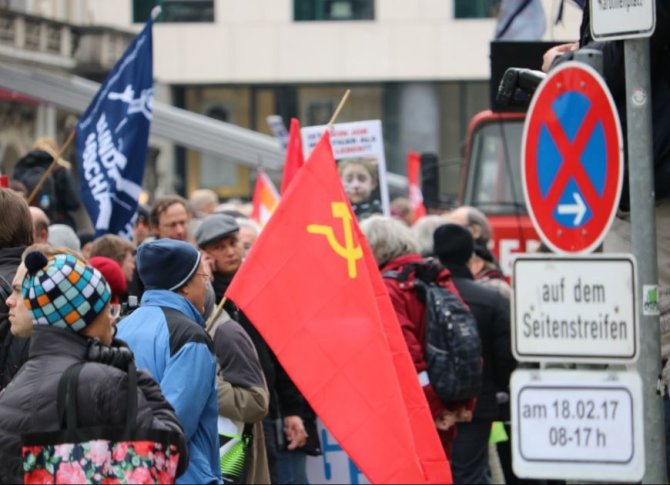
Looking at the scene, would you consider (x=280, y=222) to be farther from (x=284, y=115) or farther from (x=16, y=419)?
(x=284, y=115)

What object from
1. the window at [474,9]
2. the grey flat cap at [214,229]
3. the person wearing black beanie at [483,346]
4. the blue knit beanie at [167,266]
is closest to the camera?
the blue knit beanie at [167,266]

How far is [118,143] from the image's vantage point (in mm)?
11109

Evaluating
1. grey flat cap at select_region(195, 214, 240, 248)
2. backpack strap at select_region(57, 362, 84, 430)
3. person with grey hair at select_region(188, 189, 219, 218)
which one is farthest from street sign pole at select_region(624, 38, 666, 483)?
person with grey hair at select_region(188, 189, 219, 218)

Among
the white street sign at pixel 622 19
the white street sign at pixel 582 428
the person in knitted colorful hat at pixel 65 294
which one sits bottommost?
the white street sign at pixel 582 428

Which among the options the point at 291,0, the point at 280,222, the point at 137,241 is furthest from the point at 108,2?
the point at 280,222

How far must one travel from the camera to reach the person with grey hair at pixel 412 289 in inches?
378

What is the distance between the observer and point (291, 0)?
50.5 meters

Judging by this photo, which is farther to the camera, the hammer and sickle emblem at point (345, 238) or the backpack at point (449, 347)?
the backpack at point (449, 347)

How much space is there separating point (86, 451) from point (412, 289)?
4630 mm

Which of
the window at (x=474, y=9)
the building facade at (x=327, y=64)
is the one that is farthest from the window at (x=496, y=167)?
the window at (x=474, y=9)

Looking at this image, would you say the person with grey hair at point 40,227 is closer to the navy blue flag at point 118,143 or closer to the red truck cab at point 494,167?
the navy blue flag at point 118,143

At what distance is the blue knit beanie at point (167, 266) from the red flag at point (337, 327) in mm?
216

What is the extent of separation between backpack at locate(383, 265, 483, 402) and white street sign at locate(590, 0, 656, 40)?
430 centimetres

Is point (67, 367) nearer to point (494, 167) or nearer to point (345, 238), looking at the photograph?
point (345, 238)
